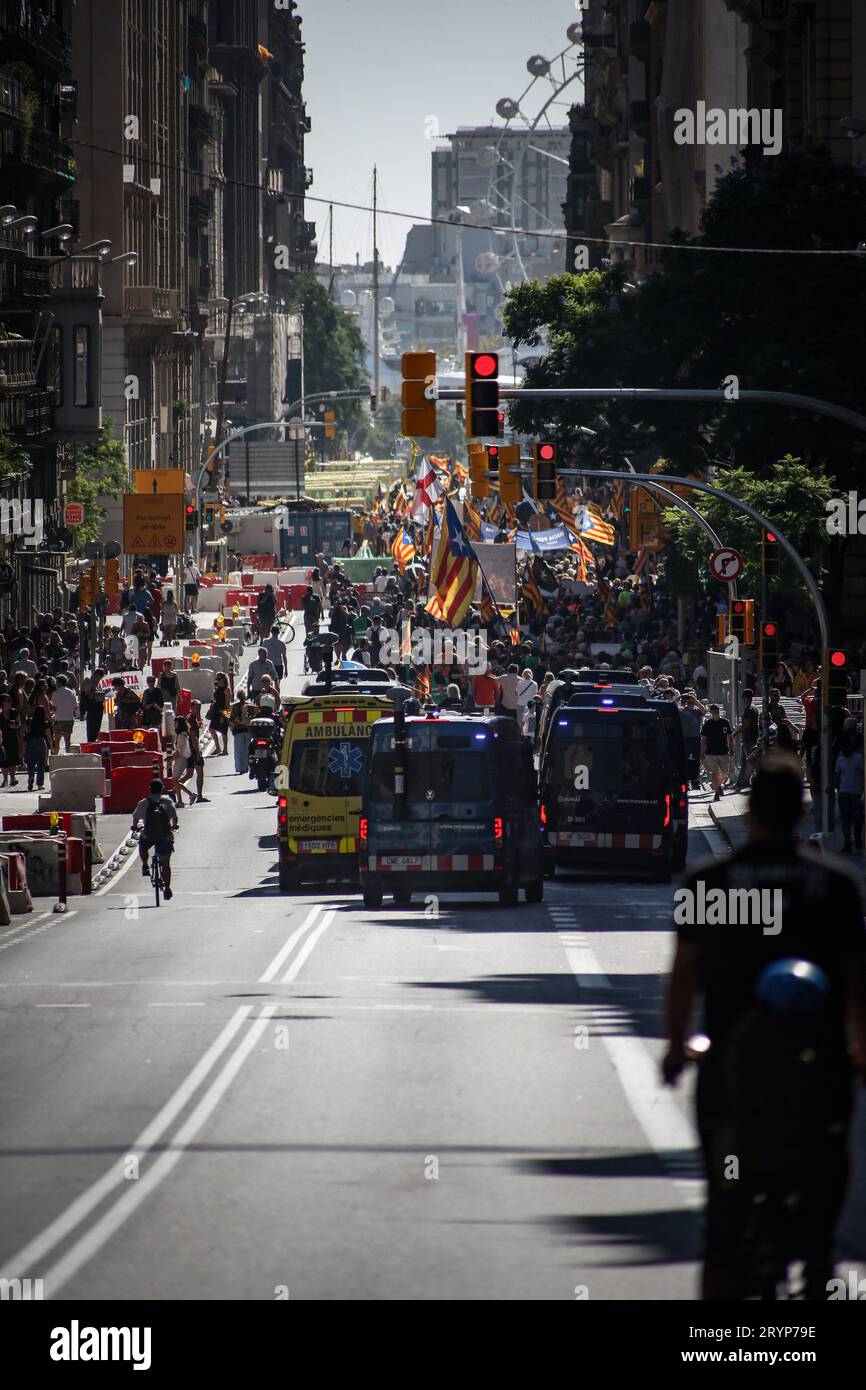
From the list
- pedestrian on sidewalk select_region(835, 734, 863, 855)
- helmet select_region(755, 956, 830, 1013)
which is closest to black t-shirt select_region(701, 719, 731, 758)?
pedestrian on sidewalk select_region(835, 734, 863, 855)

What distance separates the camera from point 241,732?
138 ft

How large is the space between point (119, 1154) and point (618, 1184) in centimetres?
241

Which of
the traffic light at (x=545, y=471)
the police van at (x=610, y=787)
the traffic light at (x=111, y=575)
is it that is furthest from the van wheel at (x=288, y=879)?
the traffic light at (x=111, y=575)

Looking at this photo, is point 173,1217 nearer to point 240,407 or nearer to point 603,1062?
Result: point 603,1062

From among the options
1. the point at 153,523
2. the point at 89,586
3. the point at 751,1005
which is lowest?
the point at 89,586

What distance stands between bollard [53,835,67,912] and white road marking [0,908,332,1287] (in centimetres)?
1062

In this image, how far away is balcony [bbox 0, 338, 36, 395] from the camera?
58938mm

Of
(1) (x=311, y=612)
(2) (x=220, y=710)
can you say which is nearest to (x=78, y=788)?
(2) (x=220, y=710)

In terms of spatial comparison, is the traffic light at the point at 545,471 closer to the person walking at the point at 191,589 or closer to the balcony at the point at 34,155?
the balcony at the point at 34,155

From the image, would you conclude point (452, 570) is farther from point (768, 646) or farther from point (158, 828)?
point (158, 828)

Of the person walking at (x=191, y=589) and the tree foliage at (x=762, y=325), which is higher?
the tree foliage at (x=762, y=325)

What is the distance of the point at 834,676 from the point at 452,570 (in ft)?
57.3

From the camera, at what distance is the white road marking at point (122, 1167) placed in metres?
9.01

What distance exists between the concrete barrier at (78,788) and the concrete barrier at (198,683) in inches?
474
